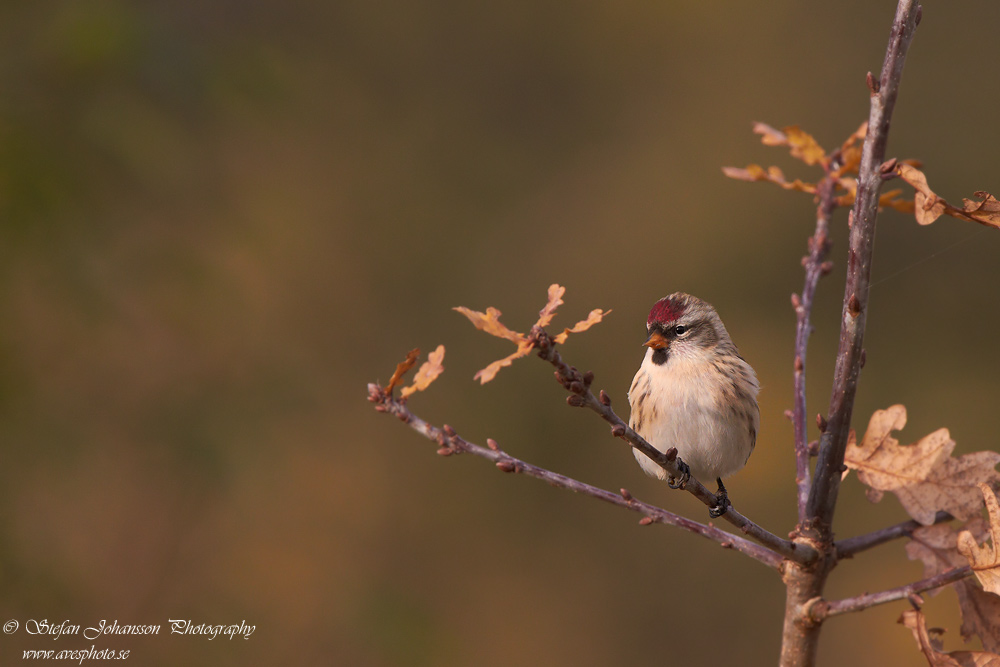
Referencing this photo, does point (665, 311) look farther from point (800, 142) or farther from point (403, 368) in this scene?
point (403, 368)

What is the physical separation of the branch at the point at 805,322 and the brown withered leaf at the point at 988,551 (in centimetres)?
24

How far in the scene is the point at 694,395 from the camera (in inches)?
78.0

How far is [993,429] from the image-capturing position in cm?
472

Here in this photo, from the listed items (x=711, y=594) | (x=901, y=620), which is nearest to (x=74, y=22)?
(x=901, y=620)

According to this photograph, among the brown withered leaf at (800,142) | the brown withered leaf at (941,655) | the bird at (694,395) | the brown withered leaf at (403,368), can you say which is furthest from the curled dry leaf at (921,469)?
the brown withered leaf at (403,368)

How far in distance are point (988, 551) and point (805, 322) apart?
0.61 metres

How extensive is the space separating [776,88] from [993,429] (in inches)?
86.4

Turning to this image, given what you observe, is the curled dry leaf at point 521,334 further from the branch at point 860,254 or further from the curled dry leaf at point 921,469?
the curled dry leaf at point 921,469

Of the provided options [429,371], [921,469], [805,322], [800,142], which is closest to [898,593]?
[921,469]

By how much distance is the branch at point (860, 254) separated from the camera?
3.95 feet

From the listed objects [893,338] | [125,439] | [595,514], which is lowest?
[125,439]

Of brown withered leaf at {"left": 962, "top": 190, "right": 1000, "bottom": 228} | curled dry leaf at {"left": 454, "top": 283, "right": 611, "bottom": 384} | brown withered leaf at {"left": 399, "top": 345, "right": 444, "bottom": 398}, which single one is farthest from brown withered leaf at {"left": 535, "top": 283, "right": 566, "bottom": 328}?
brown withered leaf at {"left": 962, "top": 190, "right": 1000, "bottom": 228}

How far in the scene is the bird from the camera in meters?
1.94

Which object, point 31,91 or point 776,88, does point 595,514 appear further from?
point 31,91
